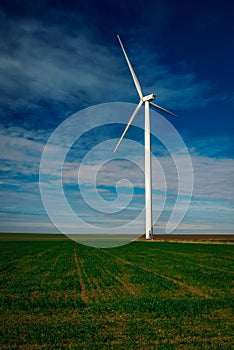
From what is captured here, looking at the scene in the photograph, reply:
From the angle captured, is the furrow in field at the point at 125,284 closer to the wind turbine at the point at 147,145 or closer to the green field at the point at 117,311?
the green field at the point at 117,311

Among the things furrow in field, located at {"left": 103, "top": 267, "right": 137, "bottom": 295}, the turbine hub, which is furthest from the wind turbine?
furrow in field, located at {"left": 103, "top": 267, "right": 137, "bottom": 295}

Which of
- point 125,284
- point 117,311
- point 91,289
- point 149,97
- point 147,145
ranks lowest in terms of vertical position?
point 117,311

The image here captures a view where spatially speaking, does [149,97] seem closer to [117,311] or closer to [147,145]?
[147,145]

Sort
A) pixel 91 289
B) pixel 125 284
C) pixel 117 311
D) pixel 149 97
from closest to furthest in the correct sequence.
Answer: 1. pixel 117 311
2. pixel 91 289
3. pixel 125 284
4. pixel 149 97

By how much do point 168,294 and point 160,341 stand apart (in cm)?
816

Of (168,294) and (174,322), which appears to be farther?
(168,294)

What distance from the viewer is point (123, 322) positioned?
1418cm

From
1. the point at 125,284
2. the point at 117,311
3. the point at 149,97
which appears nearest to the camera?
the point at 117,311

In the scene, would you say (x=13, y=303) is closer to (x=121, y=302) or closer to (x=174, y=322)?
(x=121, y=302)

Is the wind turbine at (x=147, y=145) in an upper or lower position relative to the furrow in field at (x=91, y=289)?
upper

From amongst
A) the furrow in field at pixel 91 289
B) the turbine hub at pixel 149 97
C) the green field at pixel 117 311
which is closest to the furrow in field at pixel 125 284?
the green field at pixel 117 311

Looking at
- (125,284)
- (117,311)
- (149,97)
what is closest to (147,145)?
(149,97)

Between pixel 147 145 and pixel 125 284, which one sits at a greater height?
pixel 147 145

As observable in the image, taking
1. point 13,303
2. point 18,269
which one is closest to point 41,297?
point 13,303
